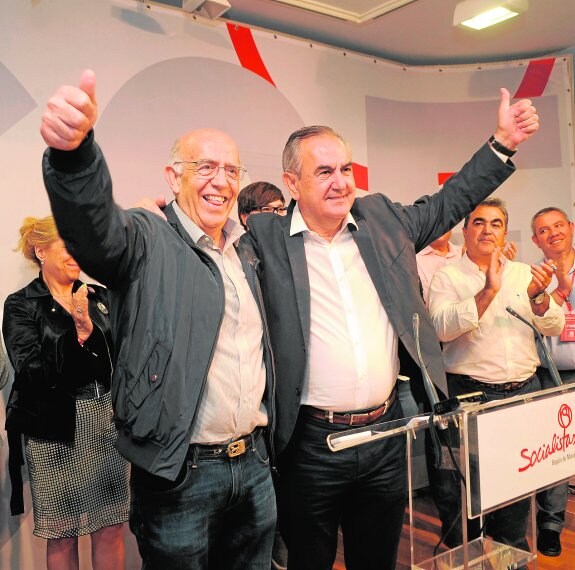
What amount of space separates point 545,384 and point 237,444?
2373 millimetres

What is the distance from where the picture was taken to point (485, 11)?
139 inches

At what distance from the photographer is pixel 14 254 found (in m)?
2.86

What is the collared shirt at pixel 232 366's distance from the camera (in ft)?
4.84

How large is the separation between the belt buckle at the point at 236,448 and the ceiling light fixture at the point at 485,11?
9.95ft

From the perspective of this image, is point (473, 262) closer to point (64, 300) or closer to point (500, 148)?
point (500, 148)

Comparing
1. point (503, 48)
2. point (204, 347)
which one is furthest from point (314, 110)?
point (204, 347)

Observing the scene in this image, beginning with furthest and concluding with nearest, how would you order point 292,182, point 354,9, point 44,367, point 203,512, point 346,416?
1. point 354,9
2. point 44,367
3. point 292,182
4. point 346,416
5. point 203,512

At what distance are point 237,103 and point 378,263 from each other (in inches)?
83.3

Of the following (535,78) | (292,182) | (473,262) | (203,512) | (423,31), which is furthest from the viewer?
(535,78)

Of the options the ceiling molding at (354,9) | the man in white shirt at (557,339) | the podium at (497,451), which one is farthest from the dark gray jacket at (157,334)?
the ceiling molding at (354,9)

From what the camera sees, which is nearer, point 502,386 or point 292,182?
point 292,182

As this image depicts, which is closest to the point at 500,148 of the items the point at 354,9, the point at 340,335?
the point at 340,335

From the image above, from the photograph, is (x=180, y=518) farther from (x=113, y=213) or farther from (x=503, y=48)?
(x=503, y=48)

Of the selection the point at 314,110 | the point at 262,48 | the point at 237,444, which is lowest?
the point at 237,444
